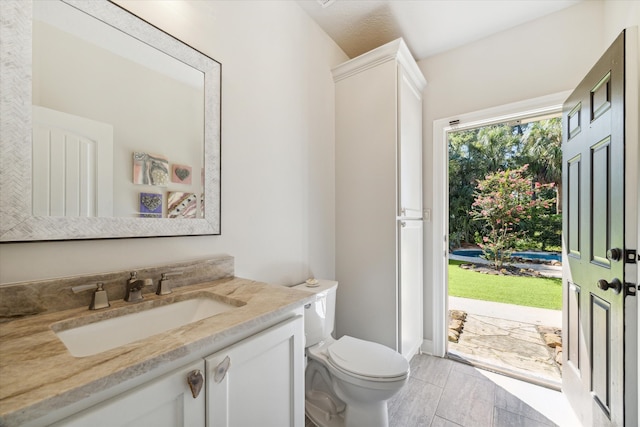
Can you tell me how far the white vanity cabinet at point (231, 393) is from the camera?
0.54 metres

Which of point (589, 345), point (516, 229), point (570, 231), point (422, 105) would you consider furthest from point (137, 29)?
point (516, 229)

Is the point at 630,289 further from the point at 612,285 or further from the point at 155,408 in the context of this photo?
the point at 155,408

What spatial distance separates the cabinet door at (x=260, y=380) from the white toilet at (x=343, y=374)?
28 centimetres

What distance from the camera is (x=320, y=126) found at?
203cm

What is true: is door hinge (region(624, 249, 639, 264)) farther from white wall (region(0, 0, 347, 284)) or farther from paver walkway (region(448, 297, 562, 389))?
white wall (region(0, 0, 347, 284))

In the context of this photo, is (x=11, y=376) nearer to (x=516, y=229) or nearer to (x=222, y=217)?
(x=222, y=217)

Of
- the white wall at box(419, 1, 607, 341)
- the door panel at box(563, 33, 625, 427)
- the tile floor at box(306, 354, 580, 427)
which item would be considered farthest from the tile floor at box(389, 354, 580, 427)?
the white wall at box(419, 1, 607, 341)

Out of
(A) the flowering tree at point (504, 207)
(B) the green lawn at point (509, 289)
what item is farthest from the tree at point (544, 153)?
(B) the green lawn at point (509, 289)

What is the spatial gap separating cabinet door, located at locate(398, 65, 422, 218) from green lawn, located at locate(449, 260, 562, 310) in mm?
2893

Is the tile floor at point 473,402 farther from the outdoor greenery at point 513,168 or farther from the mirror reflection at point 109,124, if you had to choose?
the outdoor greenery at point 513,168

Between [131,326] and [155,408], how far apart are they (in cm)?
41

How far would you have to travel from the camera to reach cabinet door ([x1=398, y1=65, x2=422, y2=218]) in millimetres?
1889

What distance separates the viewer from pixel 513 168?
553 centimetres

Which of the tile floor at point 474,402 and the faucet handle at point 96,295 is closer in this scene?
the faucet handle at point 96,295
